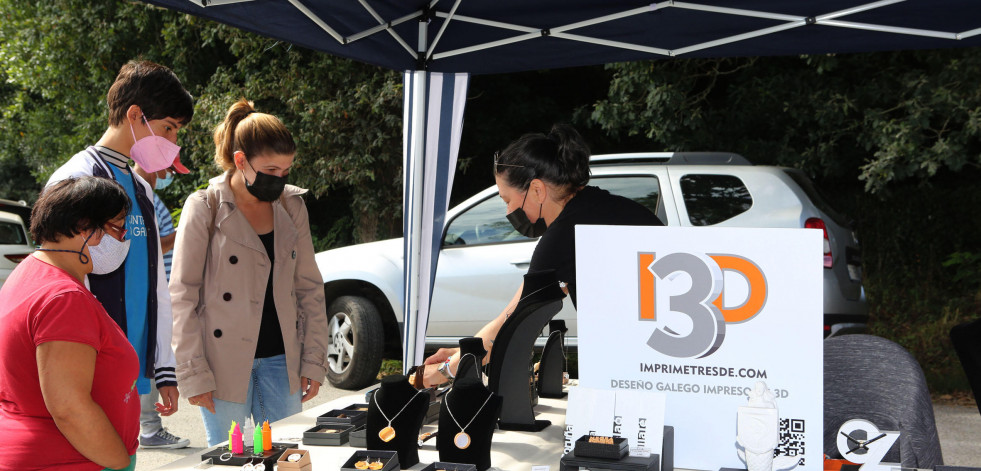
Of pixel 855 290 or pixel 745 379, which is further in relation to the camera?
pixel 855 290

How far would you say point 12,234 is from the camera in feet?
30.9

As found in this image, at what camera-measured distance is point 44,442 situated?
1.96m

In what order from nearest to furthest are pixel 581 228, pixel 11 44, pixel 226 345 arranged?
1. pixel 581 228
2. pixel 226 345
3. pixel 11 44

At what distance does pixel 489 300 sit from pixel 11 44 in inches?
420

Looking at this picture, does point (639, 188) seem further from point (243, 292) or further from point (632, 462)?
point (632, 462)

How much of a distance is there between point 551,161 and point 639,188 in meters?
3.59

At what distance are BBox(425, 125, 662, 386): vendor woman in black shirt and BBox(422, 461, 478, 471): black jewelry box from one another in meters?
0.67

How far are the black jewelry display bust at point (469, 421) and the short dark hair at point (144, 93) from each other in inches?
54.6

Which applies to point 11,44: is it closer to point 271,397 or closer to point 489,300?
point 489,300

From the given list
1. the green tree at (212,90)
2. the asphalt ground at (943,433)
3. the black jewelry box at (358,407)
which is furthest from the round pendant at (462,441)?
the green tree at (212,90)

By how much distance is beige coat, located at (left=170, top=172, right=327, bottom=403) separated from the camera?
2857 millimetres

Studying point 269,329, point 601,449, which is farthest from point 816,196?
point 601,449

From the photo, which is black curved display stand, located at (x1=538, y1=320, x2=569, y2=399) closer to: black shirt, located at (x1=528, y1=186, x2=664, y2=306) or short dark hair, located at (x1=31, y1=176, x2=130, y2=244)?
black shirt, located at (x1=528, y1=186, x2=664, y2=306)

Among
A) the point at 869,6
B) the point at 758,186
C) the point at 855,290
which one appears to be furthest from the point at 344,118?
the point at 869,6
